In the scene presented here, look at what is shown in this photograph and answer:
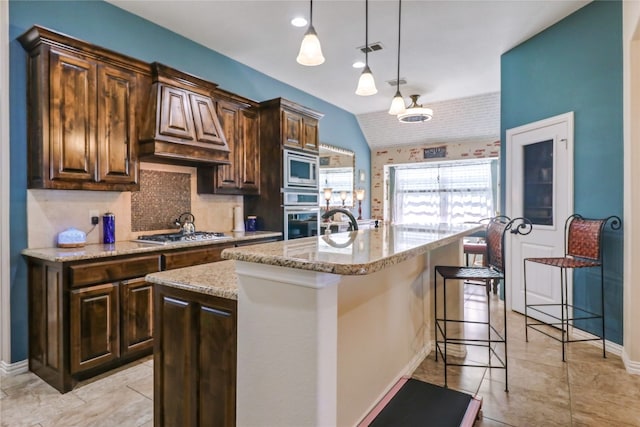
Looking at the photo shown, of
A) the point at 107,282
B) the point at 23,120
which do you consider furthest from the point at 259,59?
the point at 107,282

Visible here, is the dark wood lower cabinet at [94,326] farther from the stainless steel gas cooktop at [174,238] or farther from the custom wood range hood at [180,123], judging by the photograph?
the custom wood range hood at [180,123]

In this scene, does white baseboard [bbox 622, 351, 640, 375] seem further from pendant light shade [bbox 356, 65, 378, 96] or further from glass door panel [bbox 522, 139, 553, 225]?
pendant light shade [bbox 356, 65, 378, 96]

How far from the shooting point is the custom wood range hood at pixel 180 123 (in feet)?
10.2

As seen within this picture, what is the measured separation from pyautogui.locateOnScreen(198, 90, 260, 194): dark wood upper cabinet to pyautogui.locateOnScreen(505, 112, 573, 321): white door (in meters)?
3.14

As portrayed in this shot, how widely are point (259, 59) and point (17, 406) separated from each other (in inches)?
159

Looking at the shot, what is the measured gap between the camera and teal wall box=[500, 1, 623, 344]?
303 centimetres

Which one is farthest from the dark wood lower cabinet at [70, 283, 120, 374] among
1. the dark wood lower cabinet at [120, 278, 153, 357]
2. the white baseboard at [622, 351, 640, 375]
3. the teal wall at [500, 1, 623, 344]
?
the teal wall at [500, 1, 623, 344]

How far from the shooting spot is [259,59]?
4418 mm

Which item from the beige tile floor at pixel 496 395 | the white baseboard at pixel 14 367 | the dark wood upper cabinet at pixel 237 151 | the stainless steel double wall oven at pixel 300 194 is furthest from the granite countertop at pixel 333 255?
the stainless steel double wall oven at pixel 300 194

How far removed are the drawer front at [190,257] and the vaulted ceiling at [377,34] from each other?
2257 millimetres

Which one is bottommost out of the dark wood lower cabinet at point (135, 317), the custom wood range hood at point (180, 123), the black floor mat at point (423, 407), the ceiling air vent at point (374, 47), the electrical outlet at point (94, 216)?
the black floor mat at point (423, 407)

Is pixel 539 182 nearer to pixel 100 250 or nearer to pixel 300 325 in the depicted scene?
pixel 300 325

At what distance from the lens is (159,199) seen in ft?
11.8

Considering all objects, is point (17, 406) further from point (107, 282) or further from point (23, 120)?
point (23, 120)
